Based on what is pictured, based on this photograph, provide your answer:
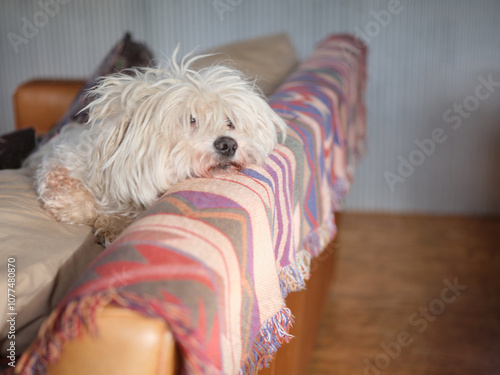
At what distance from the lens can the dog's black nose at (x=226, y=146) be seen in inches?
44.6

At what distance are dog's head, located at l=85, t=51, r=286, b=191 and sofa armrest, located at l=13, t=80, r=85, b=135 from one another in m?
1.70

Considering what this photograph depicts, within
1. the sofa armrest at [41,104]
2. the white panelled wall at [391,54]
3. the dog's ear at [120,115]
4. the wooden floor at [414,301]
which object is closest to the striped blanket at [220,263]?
the dog's ear at [120,115]

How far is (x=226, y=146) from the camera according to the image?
3.73 feet

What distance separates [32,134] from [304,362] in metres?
1.07

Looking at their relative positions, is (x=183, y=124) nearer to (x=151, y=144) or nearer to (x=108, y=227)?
(x=151, y=144)

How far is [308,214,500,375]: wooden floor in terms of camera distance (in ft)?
6.70

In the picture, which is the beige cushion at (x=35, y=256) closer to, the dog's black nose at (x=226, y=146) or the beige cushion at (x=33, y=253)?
the beige cushion at (x=33, y=253)

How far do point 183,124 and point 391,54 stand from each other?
2420 millimetres

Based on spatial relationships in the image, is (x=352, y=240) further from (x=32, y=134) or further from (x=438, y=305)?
(x=32, y=134)

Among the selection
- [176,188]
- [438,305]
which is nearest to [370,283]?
[438,305]

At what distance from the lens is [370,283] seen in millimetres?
2623

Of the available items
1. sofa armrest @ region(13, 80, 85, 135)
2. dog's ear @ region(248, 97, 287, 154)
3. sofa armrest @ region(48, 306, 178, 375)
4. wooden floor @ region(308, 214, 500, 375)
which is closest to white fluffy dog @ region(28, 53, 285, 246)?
dog's ear @ region(248, 97, 287, 154)

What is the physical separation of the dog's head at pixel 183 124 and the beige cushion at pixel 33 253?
0.17 meters

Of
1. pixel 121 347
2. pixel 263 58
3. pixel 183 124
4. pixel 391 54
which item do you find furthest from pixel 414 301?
pixel 121 347
